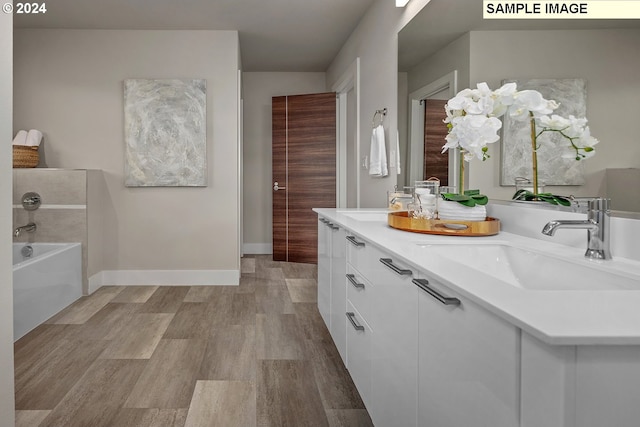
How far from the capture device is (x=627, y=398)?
0.65 metres

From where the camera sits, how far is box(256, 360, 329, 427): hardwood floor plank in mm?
2010

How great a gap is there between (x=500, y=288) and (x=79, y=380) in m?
2.24

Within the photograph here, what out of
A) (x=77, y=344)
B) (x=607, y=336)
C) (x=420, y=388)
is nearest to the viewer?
(x=607, y=336)

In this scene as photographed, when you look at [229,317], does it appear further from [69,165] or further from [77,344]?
[69,165]

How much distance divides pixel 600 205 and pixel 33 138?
449 centimetres

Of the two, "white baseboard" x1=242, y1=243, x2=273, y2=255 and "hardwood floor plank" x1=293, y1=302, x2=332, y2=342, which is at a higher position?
"white baseboard" x1=242, y1=243, x2=273, y2=255

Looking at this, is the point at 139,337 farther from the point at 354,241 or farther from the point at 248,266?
the point at 248,266

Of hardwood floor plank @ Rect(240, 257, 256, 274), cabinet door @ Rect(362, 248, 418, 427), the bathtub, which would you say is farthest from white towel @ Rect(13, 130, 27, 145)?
cabinet door @ Rect(362, 248, 418, 427)

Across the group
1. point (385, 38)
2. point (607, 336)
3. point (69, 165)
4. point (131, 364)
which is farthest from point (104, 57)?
point (607, 336)

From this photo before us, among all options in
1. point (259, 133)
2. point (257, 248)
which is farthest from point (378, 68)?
point (257, 248)

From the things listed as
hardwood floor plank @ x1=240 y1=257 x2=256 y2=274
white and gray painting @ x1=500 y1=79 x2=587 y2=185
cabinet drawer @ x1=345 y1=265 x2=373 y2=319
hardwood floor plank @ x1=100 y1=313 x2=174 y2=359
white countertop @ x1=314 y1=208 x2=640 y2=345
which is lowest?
hardwood floor plank @ x1=100 y1=313 x2=174 y2=359

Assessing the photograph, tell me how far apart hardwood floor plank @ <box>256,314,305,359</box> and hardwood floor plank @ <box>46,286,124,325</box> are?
1270mm

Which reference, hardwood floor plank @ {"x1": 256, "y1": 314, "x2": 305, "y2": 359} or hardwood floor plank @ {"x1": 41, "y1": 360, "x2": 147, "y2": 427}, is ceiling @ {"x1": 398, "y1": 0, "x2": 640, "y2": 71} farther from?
hardwood floor plank @ {"x1": 41, "y1": 360, "x2": 147, "y2": 427}
